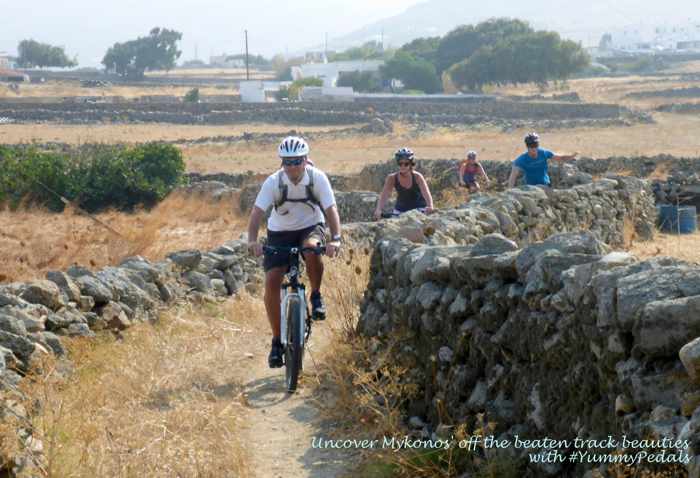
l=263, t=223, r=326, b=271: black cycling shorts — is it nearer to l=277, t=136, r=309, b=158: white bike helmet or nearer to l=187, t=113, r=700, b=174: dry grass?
l=277, t=136, r=309, b=158: white bike helmet

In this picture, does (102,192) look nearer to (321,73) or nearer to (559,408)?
(559,408)

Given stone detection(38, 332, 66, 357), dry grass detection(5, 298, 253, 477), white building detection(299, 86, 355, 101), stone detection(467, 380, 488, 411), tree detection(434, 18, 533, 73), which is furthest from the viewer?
tree detection(434, 18, 533, 73)

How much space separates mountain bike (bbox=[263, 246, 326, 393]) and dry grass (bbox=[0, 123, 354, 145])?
4576 centimetres

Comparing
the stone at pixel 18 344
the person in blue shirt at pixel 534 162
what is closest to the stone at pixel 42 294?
the stone at pixel 18 344

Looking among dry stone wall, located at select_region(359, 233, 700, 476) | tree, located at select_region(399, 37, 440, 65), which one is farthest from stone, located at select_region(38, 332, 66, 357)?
tree, located at select_region(399, 37, 440, 65)

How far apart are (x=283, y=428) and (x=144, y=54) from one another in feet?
485

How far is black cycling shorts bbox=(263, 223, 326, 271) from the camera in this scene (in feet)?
28.3

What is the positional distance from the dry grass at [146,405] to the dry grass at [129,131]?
4452cm

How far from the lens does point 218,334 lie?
10.4 meters

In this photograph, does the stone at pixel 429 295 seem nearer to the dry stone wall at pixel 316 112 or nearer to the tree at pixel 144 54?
the dry stone wall at pixel 316 112

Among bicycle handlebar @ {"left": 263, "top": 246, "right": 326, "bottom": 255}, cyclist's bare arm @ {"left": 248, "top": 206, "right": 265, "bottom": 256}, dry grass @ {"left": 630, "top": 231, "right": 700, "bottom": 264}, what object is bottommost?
dry grass @ {"left": 630, "top": 231, "right": 700, "bottom": 264}

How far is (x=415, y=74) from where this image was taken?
100812 millimetres

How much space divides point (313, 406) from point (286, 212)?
1531 mm

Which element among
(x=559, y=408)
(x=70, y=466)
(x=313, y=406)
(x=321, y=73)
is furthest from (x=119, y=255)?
(x=321, y=73)
